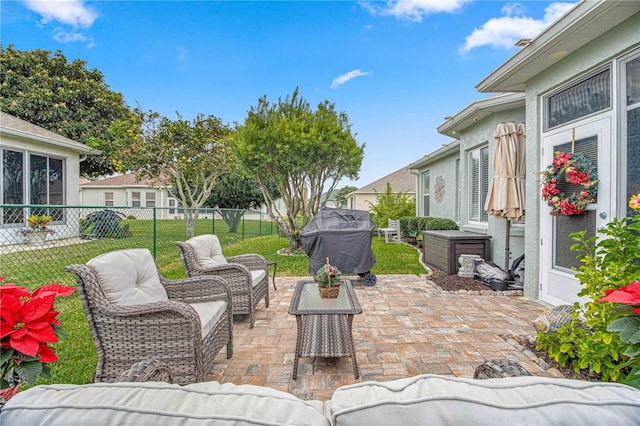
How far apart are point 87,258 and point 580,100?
8.68 metres

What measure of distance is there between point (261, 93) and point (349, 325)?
25.9 feet

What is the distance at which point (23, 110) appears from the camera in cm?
1376

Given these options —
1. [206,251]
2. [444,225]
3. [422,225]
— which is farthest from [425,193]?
[206,251]

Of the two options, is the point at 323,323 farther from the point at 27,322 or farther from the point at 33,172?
the point at 33,172

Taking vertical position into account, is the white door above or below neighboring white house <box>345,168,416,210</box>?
below

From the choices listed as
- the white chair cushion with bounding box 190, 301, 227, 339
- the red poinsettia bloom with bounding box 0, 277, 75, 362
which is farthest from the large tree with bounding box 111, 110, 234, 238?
the red poinsettia bloom with bounding box 0, 277, 75, 362

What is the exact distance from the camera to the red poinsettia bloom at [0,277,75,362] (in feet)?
3.91

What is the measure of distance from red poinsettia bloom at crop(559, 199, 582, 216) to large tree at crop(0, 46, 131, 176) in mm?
15638

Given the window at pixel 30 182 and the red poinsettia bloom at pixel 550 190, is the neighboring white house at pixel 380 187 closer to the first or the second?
the window at pixel 30 182

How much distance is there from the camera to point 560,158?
416 centimetres

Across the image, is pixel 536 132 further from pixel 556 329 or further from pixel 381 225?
pixel 381 225

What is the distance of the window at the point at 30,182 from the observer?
29.0 ft

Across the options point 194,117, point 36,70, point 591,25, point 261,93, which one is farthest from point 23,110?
point 591,25

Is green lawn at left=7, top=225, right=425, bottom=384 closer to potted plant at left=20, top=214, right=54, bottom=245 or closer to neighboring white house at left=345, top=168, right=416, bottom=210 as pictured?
potted plant at left=20, top=214, right=54, bottom=245
